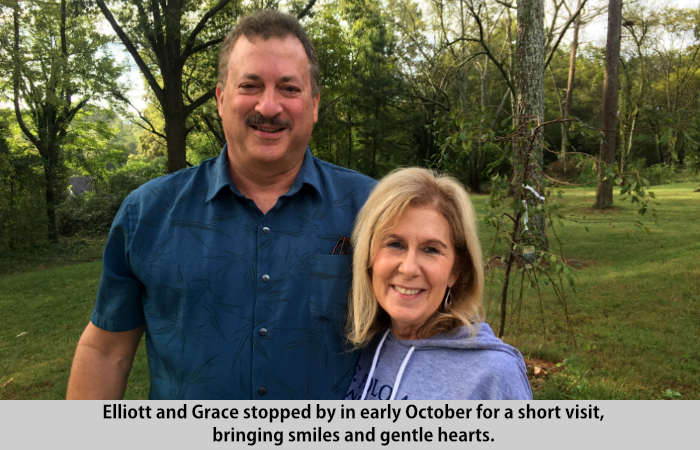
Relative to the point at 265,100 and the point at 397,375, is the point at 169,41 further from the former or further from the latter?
the point at 397,375

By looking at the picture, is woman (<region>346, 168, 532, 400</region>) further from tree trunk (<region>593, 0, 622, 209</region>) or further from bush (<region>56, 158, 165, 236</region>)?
bush (<region>56, 158, 165, 236</region>)

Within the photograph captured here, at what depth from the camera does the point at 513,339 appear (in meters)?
5.57

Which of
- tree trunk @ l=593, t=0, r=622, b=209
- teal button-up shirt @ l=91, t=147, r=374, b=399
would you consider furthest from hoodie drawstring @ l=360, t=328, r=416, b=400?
tree trunk @ l=593, t=0, r=622, b=209

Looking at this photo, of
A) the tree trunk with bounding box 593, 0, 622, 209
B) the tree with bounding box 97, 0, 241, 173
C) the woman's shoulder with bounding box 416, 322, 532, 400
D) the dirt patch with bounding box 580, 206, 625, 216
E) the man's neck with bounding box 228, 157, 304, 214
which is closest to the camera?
the woman's shoulder with bounding box 416, 322, 532, 400

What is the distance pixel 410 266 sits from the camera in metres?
1.67

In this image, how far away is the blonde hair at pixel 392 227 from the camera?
67.8 inches

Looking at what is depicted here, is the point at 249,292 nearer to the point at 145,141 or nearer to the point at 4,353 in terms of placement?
the point at 4,353

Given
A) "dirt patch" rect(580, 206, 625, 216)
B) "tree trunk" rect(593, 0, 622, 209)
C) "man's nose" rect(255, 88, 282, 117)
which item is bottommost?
"dirt patch" rect(580, 206, 625, 216)

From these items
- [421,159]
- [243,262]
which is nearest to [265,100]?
[243,262]

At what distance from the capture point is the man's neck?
1962 mm

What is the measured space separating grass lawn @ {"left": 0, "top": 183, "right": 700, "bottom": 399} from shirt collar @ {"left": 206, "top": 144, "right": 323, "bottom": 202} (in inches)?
78.4

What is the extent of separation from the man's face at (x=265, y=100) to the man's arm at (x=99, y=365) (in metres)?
0.98

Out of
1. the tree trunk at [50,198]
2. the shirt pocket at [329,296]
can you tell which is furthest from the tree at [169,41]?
the shirt pocket at [329,296]

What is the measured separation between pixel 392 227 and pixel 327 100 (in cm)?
2410
